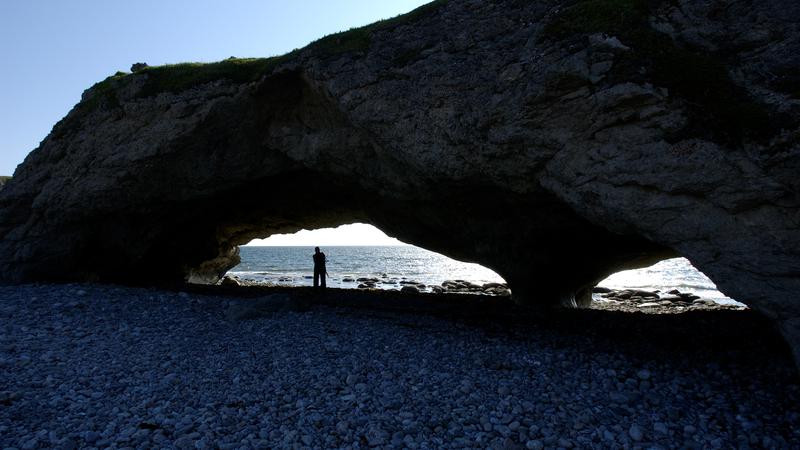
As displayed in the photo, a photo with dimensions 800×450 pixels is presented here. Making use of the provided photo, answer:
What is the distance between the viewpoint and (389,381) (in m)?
10.0

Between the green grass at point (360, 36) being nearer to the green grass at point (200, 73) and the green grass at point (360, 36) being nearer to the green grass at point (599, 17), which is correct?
the green grass at point (200, 73)

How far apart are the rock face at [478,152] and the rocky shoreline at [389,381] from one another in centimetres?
257

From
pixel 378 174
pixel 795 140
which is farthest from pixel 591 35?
pixel 378 174

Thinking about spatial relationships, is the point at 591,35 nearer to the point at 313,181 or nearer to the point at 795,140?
the point at 795,140

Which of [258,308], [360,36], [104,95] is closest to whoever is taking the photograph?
[258,308]

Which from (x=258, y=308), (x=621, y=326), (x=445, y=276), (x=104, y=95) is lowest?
(x=445, y=276)

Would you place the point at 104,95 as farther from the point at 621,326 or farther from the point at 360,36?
the point at 621,326

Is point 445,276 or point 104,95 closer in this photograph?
point 104,95

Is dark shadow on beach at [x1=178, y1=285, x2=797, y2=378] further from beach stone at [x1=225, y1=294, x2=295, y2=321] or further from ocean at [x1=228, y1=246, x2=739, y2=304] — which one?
ocean at [x1=228, y1=246, x2=739, y2=304]

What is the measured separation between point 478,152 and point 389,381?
7251 millimetres

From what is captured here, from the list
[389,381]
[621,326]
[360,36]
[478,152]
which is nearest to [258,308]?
[389,381]

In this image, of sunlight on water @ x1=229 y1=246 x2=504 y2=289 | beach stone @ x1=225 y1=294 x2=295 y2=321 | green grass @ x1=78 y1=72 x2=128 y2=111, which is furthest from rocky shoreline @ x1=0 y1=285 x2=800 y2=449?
sunlight on water @ x1=229 y1=246 x2=504 y2=289

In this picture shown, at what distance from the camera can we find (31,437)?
7816 millimetres

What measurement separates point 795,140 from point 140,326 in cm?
1769
